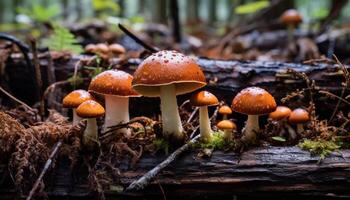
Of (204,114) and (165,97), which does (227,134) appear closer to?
(204,114)

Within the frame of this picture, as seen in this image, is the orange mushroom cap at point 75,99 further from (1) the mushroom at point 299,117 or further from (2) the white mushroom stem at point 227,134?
(1) the mushroom at point 299,117

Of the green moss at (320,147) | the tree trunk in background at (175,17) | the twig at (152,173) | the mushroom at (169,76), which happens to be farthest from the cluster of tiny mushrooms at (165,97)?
the tree trunk in background at (175,17)

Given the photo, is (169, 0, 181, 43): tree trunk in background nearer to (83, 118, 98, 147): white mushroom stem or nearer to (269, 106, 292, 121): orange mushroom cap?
(269, 106, 292, 121): orange mushroom cap

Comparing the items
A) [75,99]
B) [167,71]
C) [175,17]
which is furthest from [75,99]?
[175,17]

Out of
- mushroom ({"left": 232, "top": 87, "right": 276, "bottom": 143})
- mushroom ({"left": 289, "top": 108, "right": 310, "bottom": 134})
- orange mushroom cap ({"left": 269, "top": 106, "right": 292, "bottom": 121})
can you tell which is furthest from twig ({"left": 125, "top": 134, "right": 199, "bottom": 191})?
mushroom ({"left": 289, "top": 108, "right": 310, "bottom": 134})

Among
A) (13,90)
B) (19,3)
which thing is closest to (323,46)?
(13,90)

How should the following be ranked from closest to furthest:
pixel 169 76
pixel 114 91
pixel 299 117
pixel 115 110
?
pixel 169 76, pixel 114 91, pixel 115 110, pixel 299 117

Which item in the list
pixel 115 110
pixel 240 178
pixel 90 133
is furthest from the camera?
pixel 115 110

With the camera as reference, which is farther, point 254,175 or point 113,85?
point 113,85
